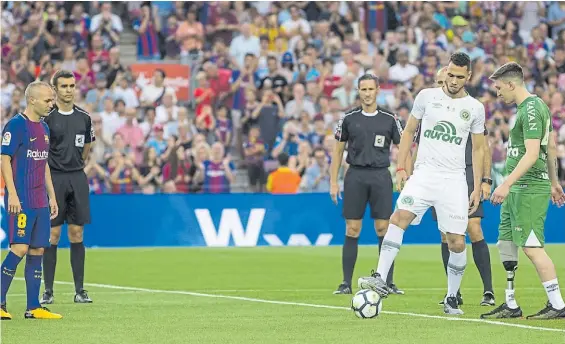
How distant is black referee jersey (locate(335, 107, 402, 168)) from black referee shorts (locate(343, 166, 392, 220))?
3.9 inches

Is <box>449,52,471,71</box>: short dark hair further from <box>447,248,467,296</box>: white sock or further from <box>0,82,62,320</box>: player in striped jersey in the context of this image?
<box>0,82,62,320</box>: player in striped jersey

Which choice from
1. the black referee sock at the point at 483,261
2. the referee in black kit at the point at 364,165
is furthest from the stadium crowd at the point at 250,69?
the black referee sock at the point at 483,261

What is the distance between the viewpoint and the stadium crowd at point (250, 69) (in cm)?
2338

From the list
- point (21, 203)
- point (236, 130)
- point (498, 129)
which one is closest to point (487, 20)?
point (498, 129)

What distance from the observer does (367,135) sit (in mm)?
13914

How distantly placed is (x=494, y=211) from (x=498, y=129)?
2.96 m

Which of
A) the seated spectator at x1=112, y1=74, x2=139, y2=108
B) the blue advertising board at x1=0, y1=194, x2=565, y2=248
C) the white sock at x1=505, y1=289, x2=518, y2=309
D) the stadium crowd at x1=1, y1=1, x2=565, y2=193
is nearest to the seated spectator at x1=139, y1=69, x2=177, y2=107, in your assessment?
the stadium crowd at x1=1, y1=1, x2=565, y2=193

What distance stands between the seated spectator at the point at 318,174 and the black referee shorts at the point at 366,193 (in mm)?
8809

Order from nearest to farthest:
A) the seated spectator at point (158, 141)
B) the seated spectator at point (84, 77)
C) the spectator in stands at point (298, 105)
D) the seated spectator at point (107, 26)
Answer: the seated spectator at point (158, 141), the seated spectator at point (84, 77), the spectator in stands at point (298, 105), the seated spectator at point (107, 26)

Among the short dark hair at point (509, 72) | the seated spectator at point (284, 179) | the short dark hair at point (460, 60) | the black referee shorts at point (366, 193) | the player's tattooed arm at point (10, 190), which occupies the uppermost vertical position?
the short dark hair at point (460, 60)

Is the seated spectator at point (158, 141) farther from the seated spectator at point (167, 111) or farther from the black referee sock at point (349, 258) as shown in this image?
the black referee sock at point (349, 258)

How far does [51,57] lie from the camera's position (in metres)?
25.6

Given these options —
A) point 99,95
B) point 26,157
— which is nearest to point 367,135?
point 26,157

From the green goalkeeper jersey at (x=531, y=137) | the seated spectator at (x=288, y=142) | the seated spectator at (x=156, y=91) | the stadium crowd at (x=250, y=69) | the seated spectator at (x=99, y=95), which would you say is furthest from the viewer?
A: the seated spectator at (x=156, y=91)
